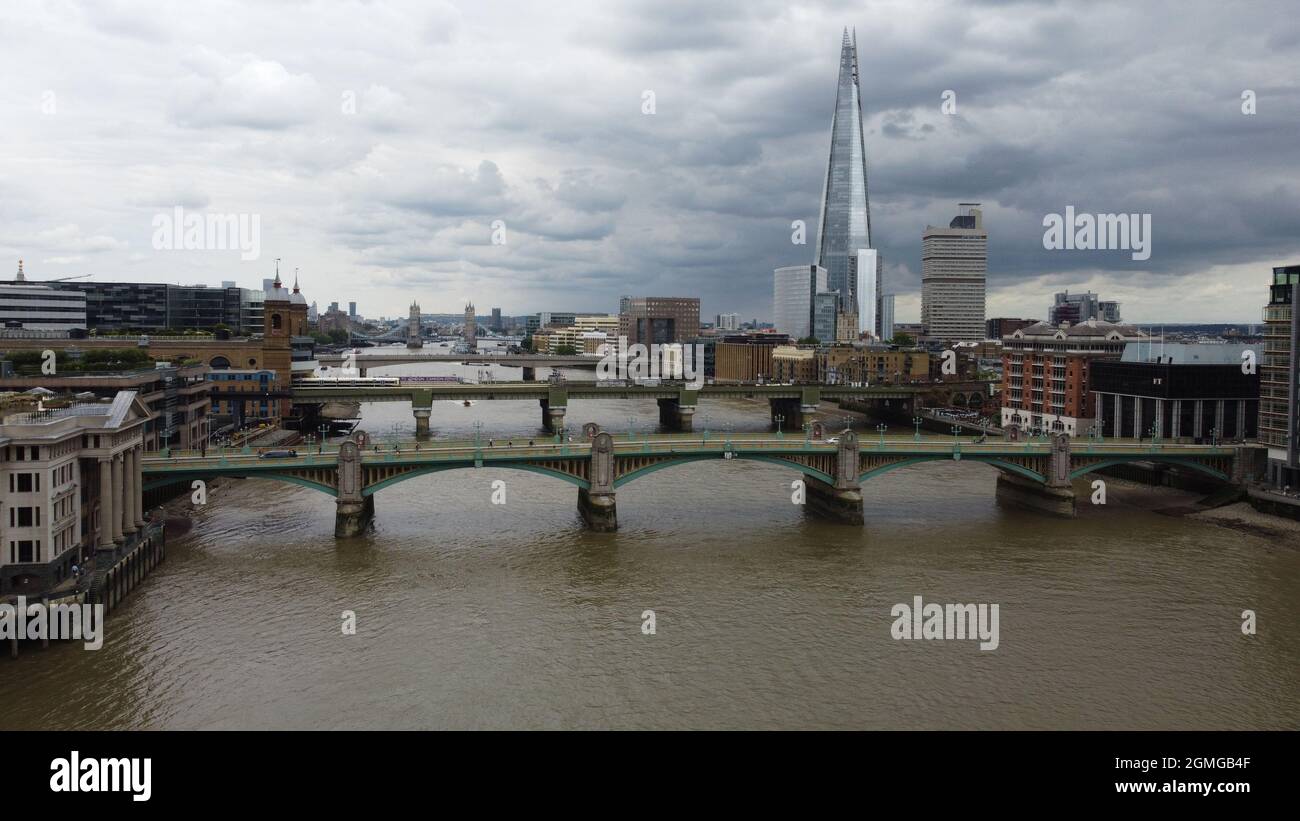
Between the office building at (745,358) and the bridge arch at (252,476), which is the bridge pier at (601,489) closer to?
the bridge arch at (252,476)

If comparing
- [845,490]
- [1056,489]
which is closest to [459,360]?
[845,490]

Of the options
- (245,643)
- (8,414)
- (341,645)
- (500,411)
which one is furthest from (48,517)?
(500,411)

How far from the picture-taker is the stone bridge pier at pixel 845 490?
53.3m

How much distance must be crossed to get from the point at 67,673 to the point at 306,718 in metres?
8.94

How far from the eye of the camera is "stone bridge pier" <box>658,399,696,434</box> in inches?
4094

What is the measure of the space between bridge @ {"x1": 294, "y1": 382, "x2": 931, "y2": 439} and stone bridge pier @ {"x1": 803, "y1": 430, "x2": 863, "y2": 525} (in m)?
37.2

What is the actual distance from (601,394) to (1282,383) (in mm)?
65881

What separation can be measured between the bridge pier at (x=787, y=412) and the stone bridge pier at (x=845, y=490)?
52.7 metres

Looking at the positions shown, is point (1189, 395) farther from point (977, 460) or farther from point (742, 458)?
point (742, 458)

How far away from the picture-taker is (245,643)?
33000 mm

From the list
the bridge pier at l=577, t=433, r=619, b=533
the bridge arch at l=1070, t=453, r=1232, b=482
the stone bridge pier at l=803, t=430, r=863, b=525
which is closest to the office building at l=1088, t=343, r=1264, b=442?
the bridge arch at l=1070, t=453, r=1232, b=482

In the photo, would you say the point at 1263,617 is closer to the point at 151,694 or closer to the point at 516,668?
the point at 516,668

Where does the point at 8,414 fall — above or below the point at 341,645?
above

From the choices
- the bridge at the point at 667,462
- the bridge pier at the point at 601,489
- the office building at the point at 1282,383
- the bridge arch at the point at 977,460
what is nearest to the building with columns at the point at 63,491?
the bridge at the point at 667,462
